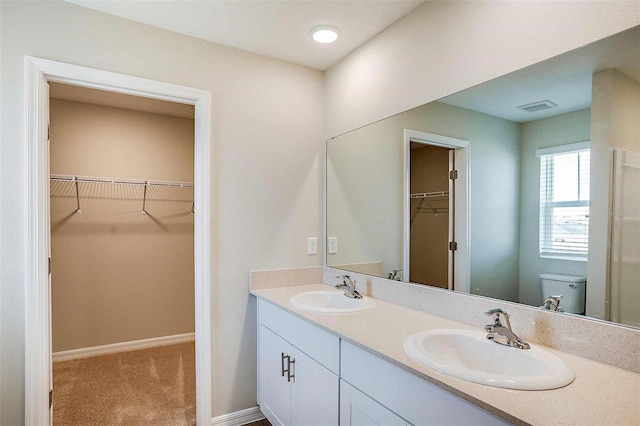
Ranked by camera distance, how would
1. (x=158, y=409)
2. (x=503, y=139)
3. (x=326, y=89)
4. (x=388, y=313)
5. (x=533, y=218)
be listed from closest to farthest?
(x=533, y=218), (x=503, y=139), (x=388, y=313), (x=158, y=409), (x=326, y=89)

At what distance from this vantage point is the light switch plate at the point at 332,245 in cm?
248

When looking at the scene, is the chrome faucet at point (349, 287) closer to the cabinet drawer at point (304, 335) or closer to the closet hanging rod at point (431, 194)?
the cabinet drawer at point (304, 335)

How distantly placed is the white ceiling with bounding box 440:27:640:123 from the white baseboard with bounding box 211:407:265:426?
7.35 ft

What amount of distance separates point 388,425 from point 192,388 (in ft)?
6.74

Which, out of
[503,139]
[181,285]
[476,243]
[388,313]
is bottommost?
[181,285]

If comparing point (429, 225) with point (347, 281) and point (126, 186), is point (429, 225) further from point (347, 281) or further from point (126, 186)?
point (126, 186)

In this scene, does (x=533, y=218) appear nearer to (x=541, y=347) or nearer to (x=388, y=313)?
(x=541, y=347)

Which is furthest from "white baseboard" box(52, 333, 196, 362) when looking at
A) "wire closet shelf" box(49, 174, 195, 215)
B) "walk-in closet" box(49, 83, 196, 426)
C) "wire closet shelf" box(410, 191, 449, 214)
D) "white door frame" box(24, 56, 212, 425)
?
A: "wire closet shelf" box(410, 191, 449, 214)

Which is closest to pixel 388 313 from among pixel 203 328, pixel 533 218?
pixel 533 218

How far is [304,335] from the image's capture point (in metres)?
1.72

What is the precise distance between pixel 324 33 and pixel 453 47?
2.63 ft

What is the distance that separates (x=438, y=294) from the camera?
1667mm

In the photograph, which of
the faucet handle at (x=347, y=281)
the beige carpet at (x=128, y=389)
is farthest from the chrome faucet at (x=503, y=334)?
the beige carpet at (x=128, y=389)

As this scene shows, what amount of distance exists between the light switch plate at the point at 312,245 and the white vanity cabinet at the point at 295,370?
541 mm
